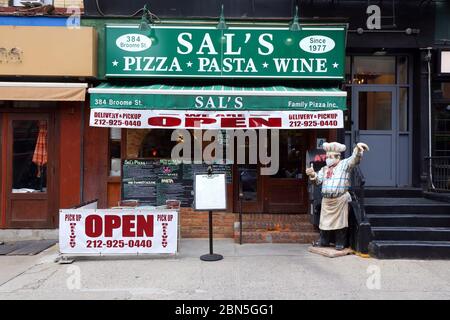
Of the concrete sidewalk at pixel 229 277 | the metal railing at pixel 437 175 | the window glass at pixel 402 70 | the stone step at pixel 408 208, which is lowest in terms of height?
the concrete sidewalk at pixel 229 277

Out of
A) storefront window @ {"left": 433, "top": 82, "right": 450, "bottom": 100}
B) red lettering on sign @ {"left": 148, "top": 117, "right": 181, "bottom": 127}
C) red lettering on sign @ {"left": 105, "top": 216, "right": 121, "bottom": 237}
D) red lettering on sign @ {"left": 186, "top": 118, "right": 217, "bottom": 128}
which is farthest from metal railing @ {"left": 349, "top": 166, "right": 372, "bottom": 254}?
red lettering on sign @ {"left": 105, "top": 216, "right": 121, "bottom": 237}

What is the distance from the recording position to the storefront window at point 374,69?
9734 millimetres

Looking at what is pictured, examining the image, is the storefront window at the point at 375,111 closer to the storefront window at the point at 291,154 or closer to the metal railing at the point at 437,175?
the metal railing at the point at 437,175

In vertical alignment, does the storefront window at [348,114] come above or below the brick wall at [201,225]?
above

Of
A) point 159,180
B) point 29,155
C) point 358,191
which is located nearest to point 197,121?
point 159,180

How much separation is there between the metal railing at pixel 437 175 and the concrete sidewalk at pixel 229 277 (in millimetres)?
2499

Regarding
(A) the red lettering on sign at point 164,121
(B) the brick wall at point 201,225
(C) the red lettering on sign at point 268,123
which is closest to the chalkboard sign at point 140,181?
(B) the brick wall at point 201,225

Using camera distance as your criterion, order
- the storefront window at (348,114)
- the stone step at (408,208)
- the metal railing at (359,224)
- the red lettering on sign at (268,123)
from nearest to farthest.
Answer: the metal railing at (359,224) < the red lettering on sign at (268,123) < the stone step at (408,208) < the storefront window at (348,114)

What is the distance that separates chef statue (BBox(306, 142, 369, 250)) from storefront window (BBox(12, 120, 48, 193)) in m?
5.44

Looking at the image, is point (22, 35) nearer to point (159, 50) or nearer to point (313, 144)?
point (159, 50)

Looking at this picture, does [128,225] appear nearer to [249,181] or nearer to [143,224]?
[143,224]

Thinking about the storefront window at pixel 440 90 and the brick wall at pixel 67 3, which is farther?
the storefront window at pixel 440 90

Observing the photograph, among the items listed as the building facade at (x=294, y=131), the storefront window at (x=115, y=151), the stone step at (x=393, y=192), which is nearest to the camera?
the building facade at (x=294, y=131)

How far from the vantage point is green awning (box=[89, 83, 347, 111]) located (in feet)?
26.4
